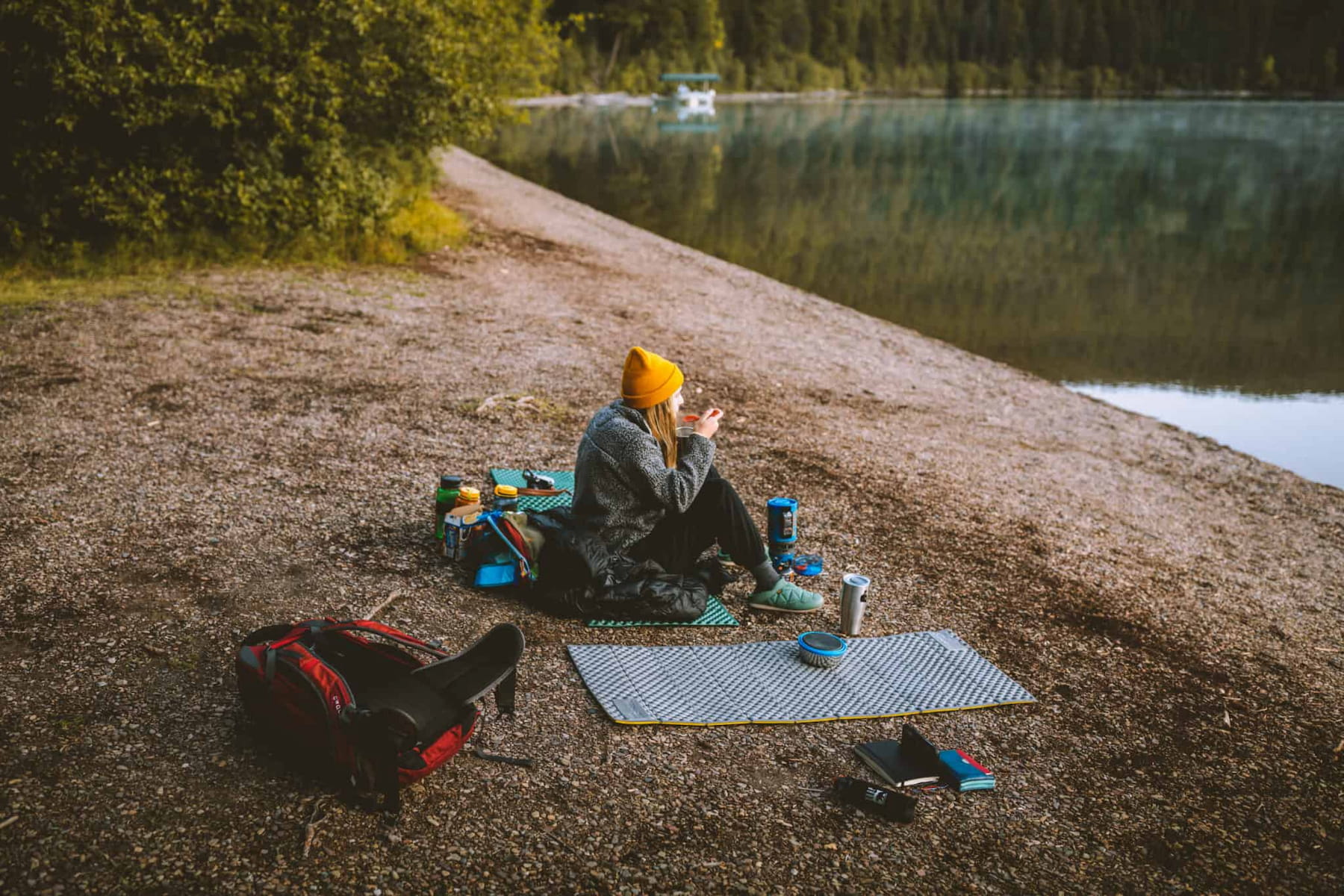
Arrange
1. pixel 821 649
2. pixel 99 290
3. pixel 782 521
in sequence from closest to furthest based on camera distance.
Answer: pixel 821 649 → pixel 782 521 → pixel 99 290

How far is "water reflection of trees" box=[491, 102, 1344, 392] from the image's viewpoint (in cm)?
1702

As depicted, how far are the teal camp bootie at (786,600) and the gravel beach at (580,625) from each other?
0.13 meters

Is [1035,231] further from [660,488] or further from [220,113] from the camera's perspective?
[660,488]

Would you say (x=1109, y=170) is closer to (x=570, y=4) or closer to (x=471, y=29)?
(x=471, y=29)

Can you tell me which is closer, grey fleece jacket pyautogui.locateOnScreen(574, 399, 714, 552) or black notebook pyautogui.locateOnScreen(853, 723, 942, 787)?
black notebook pyautogui.locateOnScreen(853, 723, 942, 787)

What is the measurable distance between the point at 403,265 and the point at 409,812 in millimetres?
11747

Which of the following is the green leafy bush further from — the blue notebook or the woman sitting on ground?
the blue notebook

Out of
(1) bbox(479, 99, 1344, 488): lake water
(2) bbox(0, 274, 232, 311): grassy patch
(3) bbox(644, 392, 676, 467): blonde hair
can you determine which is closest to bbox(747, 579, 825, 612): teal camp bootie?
(3) bbox(644, 392, 676, 467): blonde hair

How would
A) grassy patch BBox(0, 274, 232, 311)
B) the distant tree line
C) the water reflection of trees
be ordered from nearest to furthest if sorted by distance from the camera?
grassy patch BBox(0, 274, 232, 311) < the water reflection of trees < the distant tree line

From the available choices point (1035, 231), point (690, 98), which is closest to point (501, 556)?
point (1035, 231)

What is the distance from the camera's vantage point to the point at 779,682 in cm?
482

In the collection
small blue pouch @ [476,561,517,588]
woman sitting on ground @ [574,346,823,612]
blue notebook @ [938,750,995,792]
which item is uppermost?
woman sitting on ground @ [574,346,823,612]

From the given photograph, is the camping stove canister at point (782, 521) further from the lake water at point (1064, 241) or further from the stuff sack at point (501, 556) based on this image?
the lake water at point (1064, 241)

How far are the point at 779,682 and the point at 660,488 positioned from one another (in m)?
1.11
